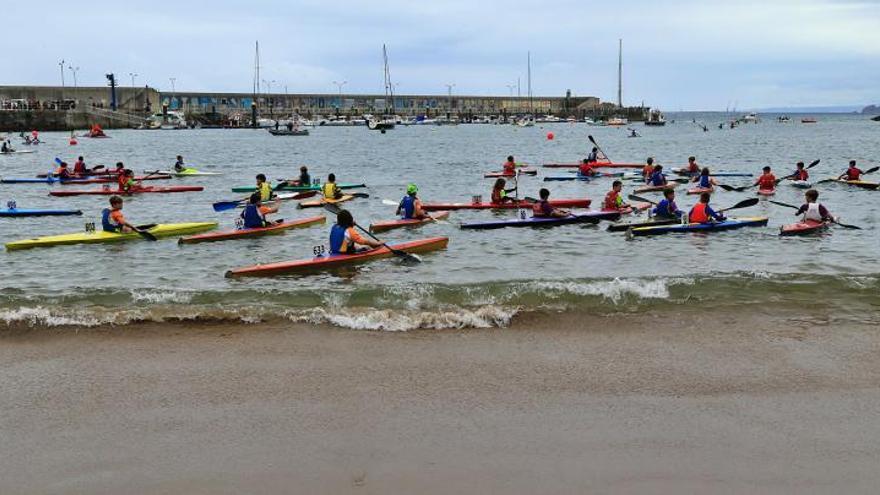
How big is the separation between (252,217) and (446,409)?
526 inches

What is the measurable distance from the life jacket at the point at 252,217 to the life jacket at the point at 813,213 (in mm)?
14495

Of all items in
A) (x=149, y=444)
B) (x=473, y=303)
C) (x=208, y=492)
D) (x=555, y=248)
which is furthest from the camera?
(x=555, y=248)

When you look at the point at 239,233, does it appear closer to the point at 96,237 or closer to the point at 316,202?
the point at 96,237

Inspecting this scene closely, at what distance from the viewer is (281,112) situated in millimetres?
186625

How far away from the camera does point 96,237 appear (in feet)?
61.7

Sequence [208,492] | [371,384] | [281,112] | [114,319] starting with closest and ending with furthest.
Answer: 1. [208,492]
2. [371,384]
3. [114,319]
4. [281,112]

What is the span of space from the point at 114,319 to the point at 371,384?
5.22 m

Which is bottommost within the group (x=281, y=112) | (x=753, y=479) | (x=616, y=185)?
(x=753, y=479)

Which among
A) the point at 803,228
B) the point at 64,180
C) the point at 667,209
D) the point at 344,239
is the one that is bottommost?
the point at 803,228

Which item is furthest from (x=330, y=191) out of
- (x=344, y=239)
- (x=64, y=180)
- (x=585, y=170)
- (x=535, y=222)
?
(x=64, y=180)

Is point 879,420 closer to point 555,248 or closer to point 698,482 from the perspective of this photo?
point 698,482

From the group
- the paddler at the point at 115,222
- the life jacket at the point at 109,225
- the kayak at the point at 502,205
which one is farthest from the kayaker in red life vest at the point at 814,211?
the life jacket at the point at 109,225

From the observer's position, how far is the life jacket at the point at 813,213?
1961 centimetres

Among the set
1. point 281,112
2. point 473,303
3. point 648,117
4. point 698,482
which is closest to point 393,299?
point 473,303
